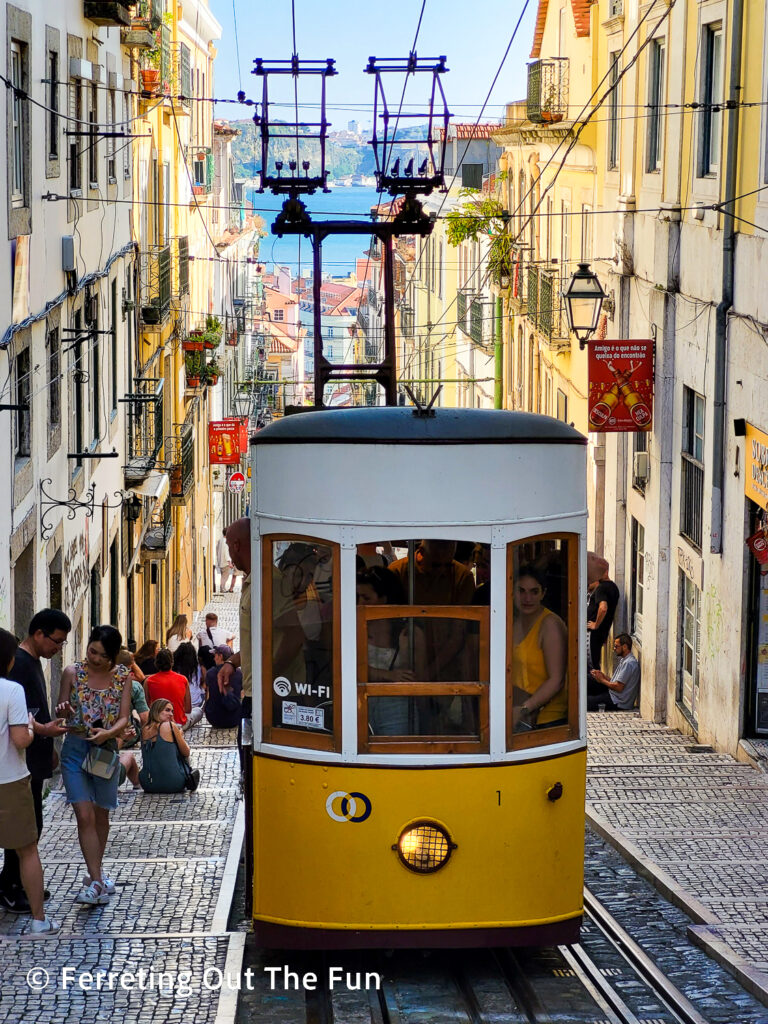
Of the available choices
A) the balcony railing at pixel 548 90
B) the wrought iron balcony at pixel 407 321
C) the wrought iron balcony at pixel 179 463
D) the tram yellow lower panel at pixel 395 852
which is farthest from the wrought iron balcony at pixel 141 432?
the wrought iron balcony at pixel 407 321

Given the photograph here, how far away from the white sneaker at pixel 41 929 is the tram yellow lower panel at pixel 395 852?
3.76 feet

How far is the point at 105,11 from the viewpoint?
18922 mm

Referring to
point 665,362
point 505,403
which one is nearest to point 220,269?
point 505,403

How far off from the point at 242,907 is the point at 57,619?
6.22 feet

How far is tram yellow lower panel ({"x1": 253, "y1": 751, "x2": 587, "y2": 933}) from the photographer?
7000mm

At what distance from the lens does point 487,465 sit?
280 inches

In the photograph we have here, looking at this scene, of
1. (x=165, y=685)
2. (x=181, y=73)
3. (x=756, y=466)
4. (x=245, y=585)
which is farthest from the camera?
(x=181, y=73)

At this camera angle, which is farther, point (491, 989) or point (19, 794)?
point (19, 794)

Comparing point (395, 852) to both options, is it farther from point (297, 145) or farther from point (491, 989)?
point (297, 145)

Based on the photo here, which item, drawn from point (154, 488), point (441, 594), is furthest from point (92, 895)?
point (154, 488)

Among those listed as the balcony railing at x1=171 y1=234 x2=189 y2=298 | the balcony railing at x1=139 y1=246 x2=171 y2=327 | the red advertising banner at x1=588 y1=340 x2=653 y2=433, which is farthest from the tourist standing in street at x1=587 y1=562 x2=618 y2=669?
the balcony railing at x1=171 y1=234 x2=189 y2=298

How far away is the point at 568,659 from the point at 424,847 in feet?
3.46

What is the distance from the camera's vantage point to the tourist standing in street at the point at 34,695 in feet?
25.8

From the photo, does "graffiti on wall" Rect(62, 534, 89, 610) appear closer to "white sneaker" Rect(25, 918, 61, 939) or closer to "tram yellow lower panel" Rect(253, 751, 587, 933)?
"white sneaker" Rect(25, 918, 61, 939)
